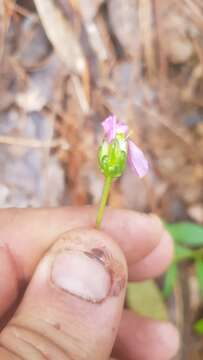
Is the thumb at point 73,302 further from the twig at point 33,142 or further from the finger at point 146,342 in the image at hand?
the twig at point 33,142

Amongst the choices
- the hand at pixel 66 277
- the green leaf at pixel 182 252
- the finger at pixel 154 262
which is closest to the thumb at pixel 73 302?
the hand at pixel 66 277

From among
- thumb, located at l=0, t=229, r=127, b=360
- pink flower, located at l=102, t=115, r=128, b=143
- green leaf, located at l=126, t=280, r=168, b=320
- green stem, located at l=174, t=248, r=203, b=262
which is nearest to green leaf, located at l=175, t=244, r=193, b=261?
green stem, located at l=174, t=248, r=203, b=262

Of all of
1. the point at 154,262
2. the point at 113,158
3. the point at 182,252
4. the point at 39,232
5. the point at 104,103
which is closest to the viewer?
the point at 113,158

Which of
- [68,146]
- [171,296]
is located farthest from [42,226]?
[171,296]

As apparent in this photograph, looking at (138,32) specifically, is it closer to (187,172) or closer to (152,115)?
(152,115)

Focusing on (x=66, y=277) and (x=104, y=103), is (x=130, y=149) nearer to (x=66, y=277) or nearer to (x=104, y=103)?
(x=66, y=277)

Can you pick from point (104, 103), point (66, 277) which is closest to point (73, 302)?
point (66, 277)

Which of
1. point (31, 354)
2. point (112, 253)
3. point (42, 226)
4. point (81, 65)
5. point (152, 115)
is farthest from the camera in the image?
point (152, 115)
